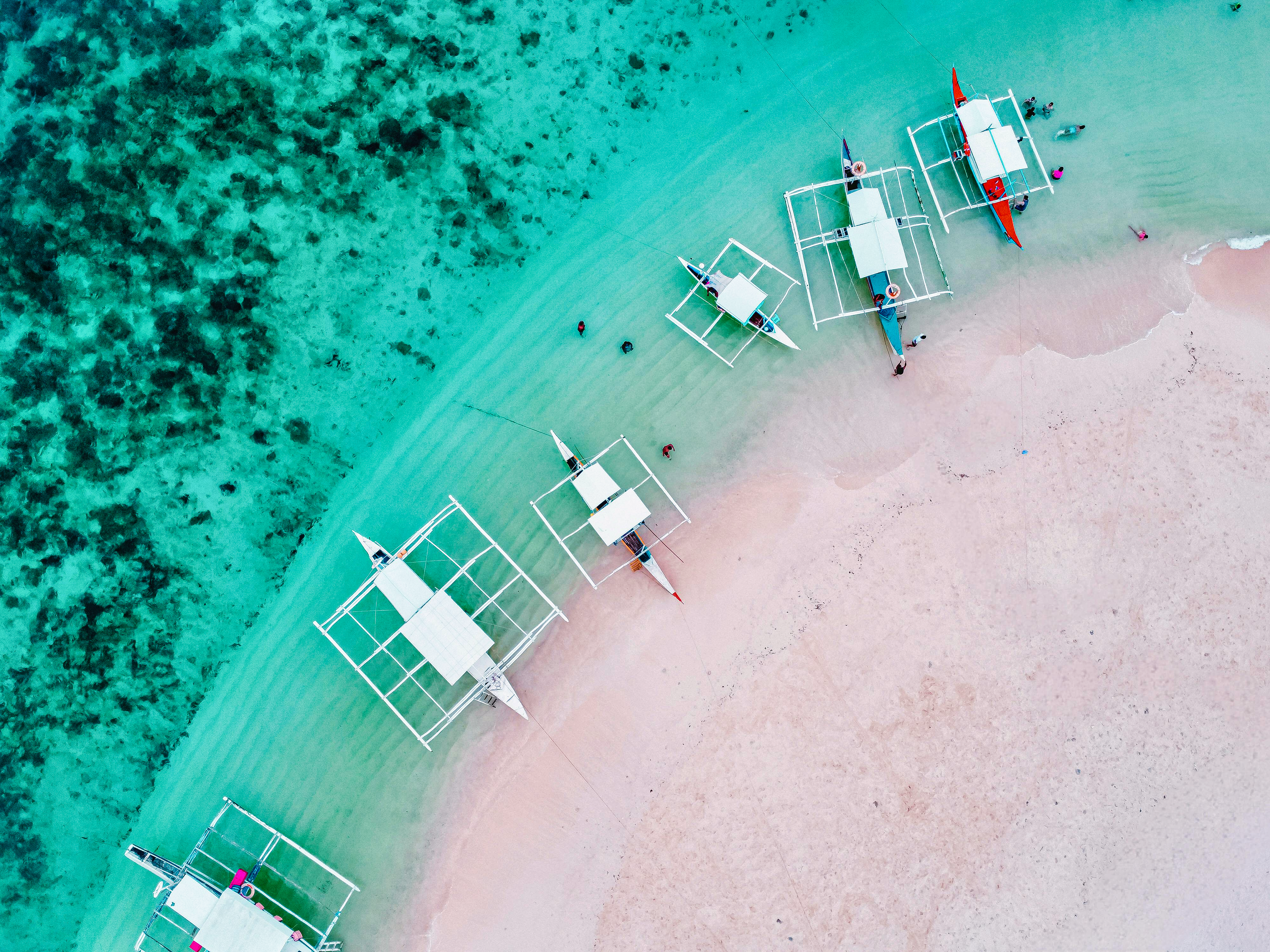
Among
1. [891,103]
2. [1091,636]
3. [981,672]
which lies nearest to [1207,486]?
[1091,636]

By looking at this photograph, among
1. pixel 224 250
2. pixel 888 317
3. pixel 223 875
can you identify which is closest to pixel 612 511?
pixel 888 317

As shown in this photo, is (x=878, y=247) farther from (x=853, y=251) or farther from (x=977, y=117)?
(x=977, y=117)

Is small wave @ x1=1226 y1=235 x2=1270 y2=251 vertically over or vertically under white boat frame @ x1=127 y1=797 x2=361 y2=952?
under

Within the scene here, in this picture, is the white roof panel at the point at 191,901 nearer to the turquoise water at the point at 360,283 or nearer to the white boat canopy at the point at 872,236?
the turquoise water at the point at 360,283

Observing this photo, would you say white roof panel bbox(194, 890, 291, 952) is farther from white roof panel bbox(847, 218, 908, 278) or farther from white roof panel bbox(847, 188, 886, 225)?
white roof panel bbox(847, 188, 886, 225)

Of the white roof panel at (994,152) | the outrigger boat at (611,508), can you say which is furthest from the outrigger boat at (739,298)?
the white roof panel at (994,152)

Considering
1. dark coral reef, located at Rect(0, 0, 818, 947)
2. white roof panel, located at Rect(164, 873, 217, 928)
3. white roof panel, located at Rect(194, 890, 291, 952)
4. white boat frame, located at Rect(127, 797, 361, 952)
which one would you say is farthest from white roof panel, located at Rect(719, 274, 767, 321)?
white roof panel, located at Rect(164, 873, 217, 928)
